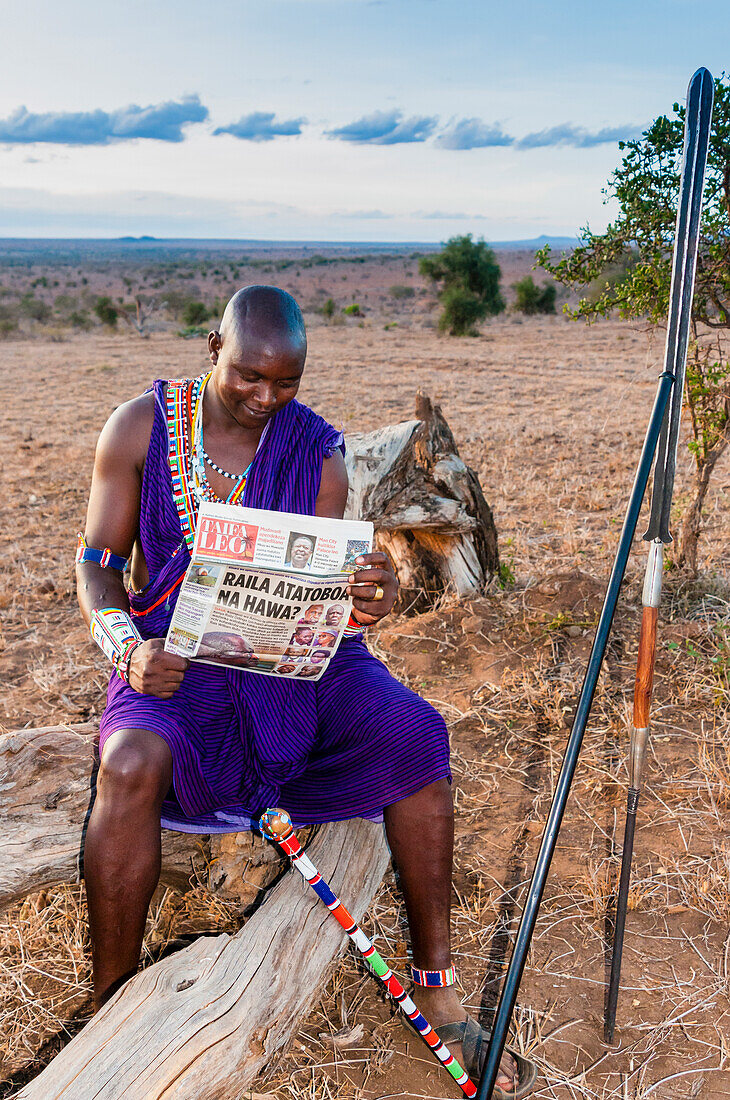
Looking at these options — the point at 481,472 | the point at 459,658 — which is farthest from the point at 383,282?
the point at 459,658

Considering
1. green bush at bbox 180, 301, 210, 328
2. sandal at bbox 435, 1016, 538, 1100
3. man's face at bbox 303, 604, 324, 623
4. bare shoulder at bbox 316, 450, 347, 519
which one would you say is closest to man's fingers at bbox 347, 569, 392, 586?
man's face at bbox 303, 604, 324, 623

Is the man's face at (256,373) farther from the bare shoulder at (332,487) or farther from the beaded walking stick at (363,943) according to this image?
the beaded walking stick at (363,943)

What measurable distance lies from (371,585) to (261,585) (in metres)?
0.28

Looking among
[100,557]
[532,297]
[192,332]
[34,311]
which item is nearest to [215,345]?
[100,557]

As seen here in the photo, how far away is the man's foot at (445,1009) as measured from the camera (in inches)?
75.5

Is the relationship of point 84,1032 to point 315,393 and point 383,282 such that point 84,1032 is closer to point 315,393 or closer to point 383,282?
point 315,393

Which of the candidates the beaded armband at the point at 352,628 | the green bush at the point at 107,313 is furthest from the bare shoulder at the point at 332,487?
the green bush at the point at 107,313

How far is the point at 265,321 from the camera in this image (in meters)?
2.09

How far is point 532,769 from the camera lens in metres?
3.04

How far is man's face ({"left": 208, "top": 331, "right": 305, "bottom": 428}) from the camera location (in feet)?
6.83

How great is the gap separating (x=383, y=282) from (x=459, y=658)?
54830 mm

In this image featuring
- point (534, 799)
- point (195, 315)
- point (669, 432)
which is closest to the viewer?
point (669, 432)

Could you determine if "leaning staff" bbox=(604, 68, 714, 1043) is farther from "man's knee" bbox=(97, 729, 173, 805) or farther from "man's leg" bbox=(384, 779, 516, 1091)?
"man's knee" bbox=(97, 729, 173, 805)

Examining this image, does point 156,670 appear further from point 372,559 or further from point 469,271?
point 469,271
